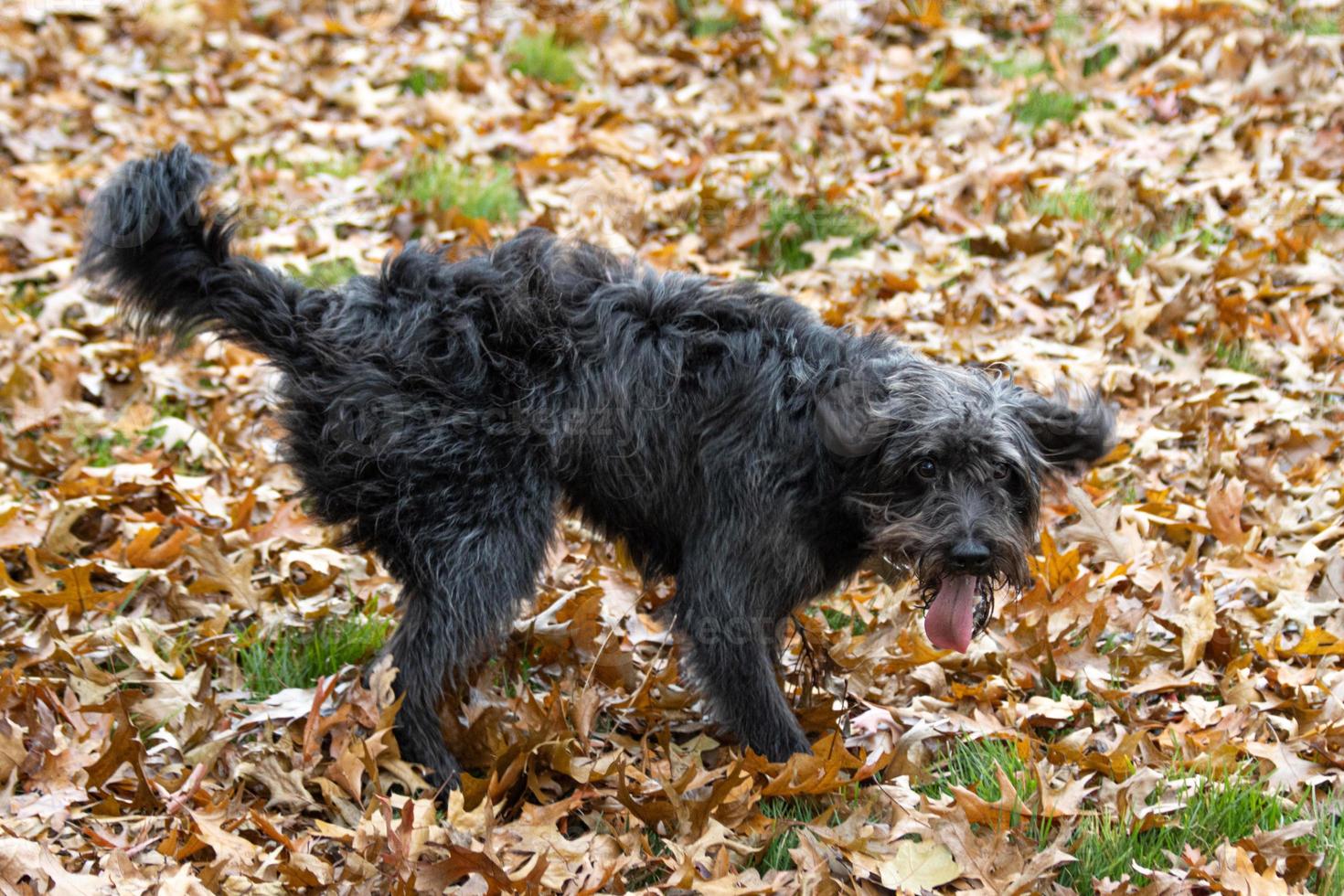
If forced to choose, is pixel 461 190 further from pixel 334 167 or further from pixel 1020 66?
pixel 1020 66

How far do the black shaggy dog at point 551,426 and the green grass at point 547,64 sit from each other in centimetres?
490

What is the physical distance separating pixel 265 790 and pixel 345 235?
3955 mm

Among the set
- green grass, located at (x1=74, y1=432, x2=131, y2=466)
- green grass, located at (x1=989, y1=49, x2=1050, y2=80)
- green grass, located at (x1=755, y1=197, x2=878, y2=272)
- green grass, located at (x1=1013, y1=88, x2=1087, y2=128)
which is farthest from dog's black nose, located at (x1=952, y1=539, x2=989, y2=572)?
green grass, located at (x1=989, y1=49, x2=1050, y2=80)

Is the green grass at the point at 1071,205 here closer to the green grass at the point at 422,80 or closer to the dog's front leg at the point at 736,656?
the dog's front leg at the point at 736,656

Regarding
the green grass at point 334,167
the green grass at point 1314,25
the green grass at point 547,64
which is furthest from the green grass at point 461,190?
the green grass at point 1314,25

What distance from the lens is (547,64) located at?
8.62 meters

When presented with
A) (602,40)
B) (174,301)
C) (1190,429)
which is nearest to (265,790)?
(174,301)

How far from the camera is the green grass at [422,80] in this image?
8.54 metres

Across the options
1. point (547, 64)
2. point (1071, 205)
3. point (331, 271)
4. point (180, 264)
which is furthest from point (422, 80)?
point (180, 264)

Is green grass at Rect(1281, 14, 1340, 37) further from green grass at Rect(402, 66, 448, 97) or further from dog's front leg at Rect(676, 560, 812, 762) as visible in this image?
dog's front leg at Rect(676, 560, 812, 762)

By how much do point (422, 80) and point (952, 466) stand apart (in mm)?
6068

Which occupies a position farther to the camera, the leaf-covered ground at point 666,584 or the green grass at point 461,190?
the green grass at point 461,190

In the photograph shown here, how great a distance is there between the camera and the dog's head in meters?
3.54

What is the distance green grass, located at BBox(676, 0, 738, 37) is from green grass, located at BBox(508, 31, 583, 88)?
37.8 inches
